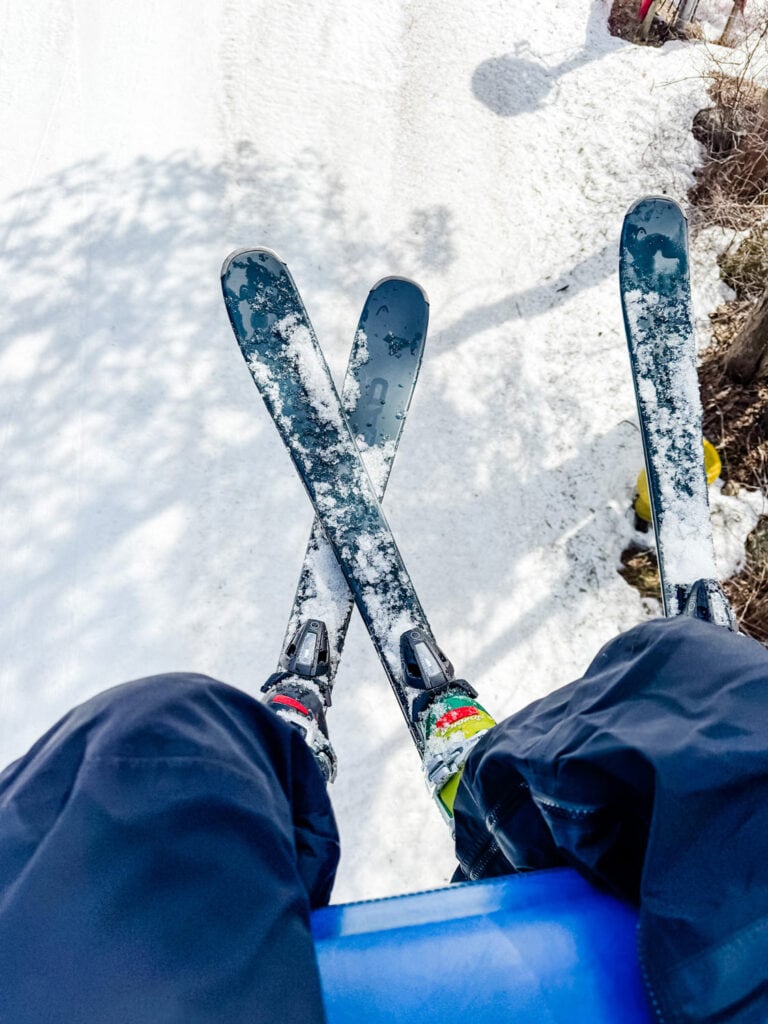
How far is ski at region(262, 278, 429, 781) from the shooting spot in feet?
7.16

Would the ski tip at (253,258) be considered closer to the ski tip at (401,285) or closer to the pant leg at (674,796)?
the ski tip at (401,285)

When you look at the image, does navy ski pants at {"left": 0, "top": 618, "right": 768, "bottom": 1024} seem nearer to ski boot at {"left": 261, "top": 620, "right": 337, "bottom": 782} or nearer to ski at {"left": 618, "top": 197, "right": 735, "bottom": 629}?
ski boot at {"left": 261, "top": 620, "right": 337, "bottom": 782}

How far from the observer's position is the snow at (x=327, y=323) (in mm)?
2486

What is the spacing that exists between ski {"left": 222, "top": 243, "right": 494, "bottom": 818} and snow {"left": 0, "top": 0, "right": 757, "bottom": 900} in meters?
0.32

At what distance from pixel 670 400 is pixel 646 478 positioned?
0.37 metres

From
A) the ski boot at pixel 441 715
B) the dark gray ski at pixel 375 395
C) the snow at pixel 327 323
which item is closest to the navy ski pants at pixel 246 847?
the ski boot at pixel 441 715

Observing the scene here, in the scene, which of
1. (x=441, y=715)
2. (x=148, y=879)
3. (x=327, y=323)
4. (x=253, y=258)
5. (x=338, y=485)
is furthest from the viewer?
(x=327, y=323)

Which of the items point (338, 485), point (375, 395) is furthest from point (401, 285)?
point (338, 485)

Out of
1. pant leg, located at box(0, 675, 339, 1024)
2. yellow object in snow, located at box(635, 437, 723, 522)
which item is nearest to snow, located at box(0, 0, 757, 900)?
yellow object in snow, located at box(635, 437, 723, 522)

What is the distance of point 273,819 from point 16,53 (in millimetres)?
A: 3959

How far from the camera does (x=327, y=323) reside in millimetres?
2969

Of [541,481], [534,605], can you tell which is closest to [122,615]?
[534,605]

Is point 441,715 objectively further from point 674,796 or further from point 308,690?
point 674,796

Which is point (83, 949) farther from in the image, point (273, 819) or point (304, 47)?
point (304, 47)
